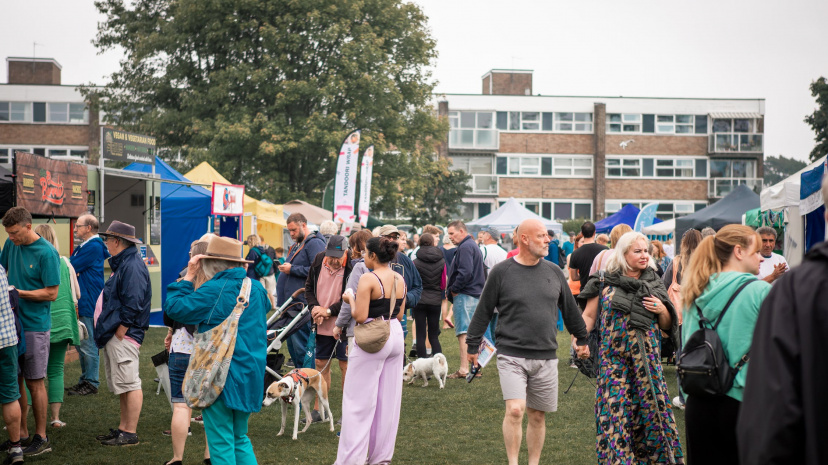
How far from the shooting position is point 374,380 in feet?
20.5

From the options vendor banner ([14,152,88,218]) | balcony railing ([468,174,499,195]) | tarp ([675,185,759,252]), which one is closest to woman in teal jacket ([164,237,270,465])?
vendor banner ([14,152,88,218])

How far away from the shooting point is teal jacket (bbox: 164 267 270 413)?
4.92m

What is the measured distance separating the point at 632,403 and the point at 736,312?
221 cm

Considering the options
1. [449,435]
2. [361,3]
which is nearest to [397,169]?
[361,3]

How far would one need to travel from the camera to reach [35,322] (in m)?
6.77

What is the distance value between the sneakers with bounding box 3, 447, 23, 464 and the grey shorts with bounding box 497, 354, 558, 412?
3902 mm

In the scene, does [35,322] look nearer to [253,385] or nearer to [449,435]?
[253,385]

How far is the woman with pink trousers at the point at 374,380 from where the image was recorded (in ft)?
20.2

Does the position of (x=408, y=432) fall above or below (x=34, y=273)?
below

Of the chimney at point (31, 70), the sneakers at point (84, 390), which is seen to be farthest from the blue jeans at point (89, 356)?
the chimney at point (31, 70)

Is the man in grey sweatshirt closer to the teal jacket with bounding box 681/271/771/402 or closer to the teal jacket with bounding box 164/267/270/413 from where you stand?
the teal jacket with bounding box 164/267/270/413

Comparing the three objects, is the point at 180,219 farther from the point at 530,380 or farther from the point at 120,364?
the point at 530,380

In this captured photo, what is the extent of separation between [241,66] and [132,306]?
24.5 m

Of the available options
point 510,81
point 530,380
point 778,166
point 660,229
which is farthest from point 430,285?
point 778,166
